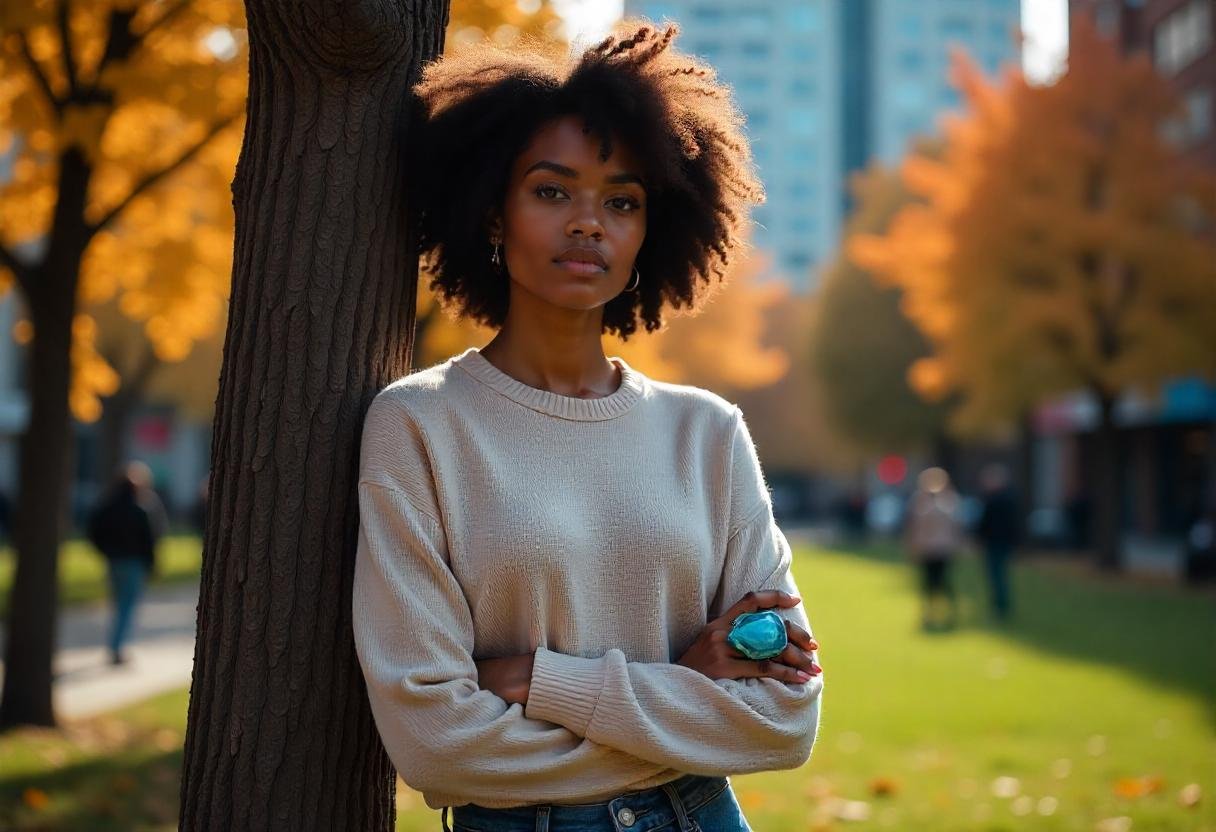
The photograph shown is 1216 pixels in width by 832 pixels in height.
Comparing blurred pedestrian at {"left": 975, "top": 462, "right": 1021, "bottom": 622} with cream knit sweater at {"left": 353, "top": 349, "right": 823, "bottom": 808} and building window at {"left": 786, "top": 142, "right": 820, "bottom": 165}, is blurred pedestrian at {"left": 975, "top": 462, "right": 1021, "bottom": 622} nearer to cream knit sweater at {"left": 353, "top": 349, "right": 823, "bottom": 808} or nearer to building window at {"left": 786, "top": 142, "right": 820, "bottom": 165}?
cream knit sweater at {"left": 353, "top": 349, "right": 823, "bottom": 808}

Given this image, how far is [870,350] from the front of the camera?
4144cm

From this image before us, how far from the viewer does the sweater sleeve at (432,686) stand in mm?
2412

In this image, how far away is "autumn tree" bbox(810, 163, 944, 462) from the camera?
4109cm

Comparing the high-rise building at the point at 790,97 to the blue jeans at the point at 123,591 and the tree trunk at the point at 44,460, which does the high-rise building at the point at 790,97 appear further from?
the tree trunk at the point at 44,460

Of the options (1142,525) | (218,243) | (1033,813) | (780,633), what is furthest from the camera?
(1142,525)

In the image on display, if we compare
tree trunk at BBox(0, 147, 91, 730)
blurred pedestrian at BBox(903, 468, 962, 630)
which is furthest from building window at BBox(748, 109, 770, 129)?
tree trunk at BBox(0, 147, 91, 730)

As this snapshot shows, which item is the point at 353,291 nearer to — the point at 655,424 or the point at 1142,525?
the point at 655,424

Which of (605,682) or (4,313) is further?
(4,313)

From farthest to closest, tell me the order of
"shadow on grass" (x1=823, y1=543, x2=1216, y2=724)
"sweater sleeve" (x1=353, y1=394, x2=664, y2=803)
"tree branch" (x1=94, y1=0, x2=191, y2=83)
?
"shadow on grass" (x1=823, y1=543, x2=1216, y2=724), "tree branch" (x1=94, y1=0, x2=191, y2=83), "sweater sleeve" (x1=353, y1=394, x2=664, y2=803)

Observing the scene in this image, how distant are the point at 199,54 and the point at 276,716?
24.4ft

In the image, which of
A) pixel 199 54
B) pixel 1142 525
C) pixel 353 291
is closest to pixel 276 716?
pixel 353 291

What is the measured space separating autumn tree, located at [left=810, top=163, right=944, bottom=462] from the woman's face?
38962 mm

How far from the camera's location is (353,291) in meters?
2.84

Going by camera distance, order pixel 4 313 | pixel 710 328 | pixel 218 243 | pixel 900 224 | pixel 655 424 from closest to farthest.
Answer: pixel 655 424 < pixel 218 243 < pixel 900 224 < pixel 710 328 < pixel 4 313
